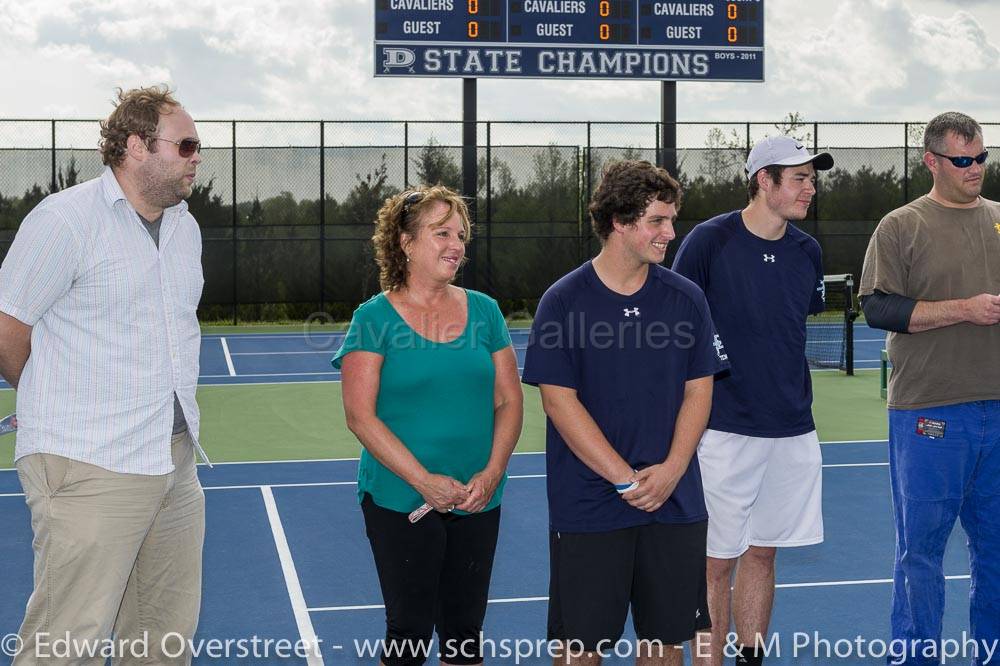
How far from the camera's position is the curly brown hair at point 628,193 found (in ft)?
12.6

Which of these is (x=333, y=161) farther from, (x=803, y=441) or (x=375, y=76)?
(x=803, y=441)

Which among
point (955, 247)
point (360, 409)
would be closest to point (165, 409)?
point (360, 409)

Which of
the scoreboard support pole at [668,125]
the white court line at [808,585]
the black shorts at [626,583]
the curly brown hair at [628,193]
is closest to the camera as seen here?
the black shorts at [626,583]

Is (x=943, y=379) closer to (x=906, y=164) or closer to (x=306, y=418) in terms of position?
(x=306, y=418)

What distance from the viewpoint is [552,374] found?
12.2ft

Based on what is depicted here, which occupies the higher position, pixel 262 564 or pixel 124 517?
pixel 124 517

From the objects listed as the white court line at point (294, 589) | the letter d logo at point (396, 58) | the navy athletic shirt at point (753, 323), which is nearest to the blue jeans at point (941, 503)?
the navy athletic shirt at point (753, 323)

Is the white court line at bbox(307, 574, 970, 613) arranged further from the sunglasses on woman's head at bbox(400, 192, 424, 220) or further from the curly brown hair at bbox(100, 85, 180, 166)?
the curly brown hair at bbox(100, 85, 180, 166)

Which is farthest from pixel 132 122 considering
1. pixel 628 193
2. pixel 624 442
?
pixel 624 442

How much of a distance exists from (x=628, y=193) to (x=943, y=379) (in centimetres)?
149

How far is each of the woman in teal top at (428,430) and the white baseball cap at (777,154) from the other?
1.30m

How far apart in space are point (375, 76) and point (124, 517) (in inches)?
653

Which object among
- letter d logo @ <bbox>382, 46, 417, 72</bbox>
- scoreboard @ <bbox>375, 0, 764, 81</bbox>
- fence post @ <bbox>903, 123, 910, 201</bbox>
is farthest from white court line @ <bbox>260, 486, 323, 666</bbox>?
fence post @ <bbox>903, 123, 910, 201</bbox>

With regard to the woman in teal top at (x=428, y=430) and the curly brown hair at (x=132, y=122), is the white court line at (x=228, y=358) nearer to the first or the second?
the woman in teal top at (x=428, y=430)
